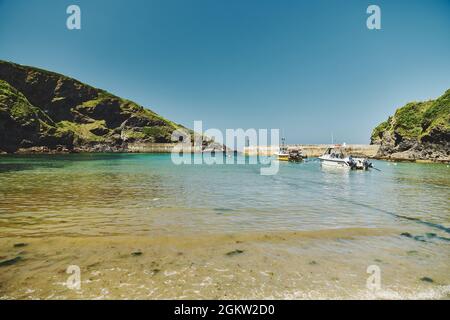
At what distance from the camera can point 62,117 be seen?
524 ft

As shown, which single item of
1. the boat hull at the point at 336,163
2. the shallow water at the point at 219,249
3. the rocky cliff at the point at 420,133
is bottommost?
the shallow water at the point at 219,249

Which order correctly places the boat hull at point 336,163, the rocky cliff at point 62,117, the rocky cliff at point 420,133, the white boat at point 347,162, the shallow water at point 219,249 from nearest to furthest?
1. the shallow water at point 219,249
2. the white boat at point 347,162
3. the boat hull at point 336,163
4. the rocky cliff at point 420,133
5. the rocky cliff at point 62,117

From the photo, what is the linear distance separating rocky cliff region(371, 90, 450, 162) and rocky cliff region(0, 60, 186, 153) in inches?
5427

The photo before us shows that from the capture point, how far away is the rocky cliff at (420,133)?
80188 millimetres

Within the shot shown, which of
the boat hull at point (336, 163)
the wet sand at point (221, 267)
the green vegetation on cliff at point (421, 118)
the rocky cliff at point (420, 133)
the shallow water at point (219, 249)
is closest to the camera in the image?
the wet sand at point (221, 267)

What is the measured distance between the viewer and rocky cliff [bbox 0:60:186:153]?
10888cm

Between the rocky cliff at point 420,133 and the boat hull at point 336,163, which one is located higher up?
the rocky cliff at point 420,133

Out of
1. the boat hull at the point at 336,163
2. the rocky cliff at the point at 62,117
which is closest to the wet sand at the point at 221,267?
the boat hull at the point at 336,163

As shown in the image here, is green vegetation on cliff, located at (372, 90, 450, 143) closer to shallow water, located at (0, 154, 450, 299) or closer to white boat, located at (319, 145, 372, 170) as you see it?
white boat, located at (319, 145, 372, 170)

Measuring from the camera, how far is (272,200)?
65.9ft

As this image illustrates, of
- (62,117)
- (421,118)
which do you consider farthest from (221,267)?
(62,117)

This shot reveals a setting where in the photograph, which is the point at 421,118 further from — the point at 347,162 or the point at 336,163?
the point at 347,162

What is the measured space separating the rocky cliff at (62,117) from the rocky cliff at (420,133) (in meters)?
138

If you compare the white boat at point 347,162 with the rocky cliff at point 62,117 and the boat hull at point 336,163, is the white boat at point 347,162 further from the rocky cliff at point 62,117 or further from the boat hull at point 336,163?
the rocky cliff at point 62,117
